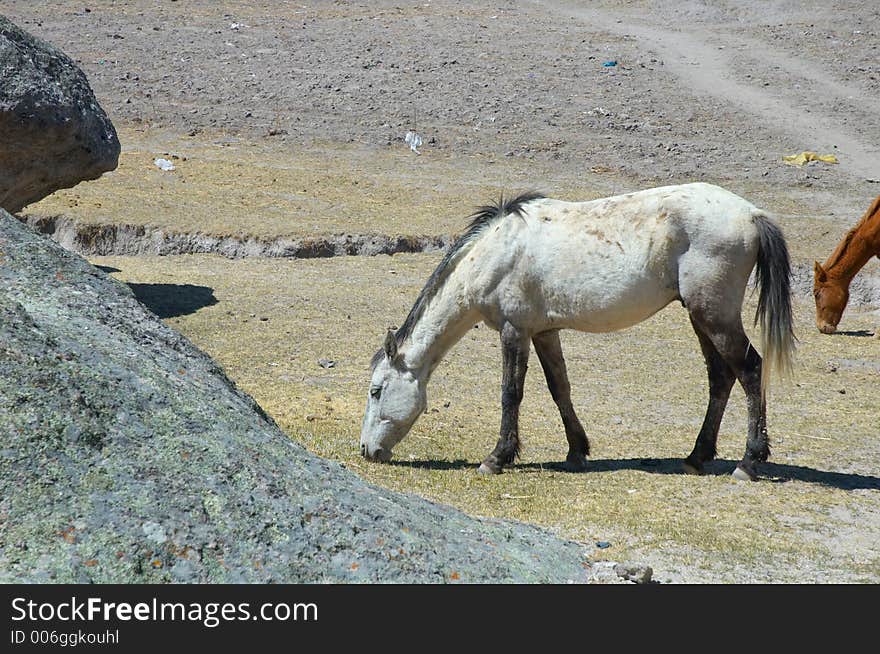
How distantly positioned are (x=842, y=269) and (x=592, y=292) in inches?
312

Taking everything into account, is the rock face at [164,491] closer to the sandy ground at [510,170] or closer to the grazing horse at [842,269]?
the sandy ground at [510,170]

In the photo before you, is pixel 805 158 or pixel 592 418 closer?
pixel 592 418

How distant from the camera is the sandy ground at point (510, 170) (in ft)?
27.0

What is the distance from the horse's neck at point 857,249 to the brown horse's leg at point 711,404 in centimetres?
713

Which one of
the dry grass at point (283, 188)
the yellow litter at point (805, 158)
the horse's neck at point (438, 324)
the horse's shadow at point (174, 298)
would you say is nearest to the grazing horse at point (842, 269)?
the dry grass at point (283, 188)

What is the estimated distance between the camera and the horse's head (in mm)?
8977

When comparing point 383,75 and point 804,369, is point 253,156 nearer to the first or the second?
point 383,75

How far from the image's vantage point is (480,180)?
22.7 m

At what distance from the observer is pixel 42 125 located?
12578mm

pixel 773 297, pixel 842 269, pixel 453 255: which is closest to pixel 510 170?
pixel 842 269

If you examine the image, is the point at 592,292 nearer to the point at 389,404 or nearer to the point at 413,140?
the point at 389,404
